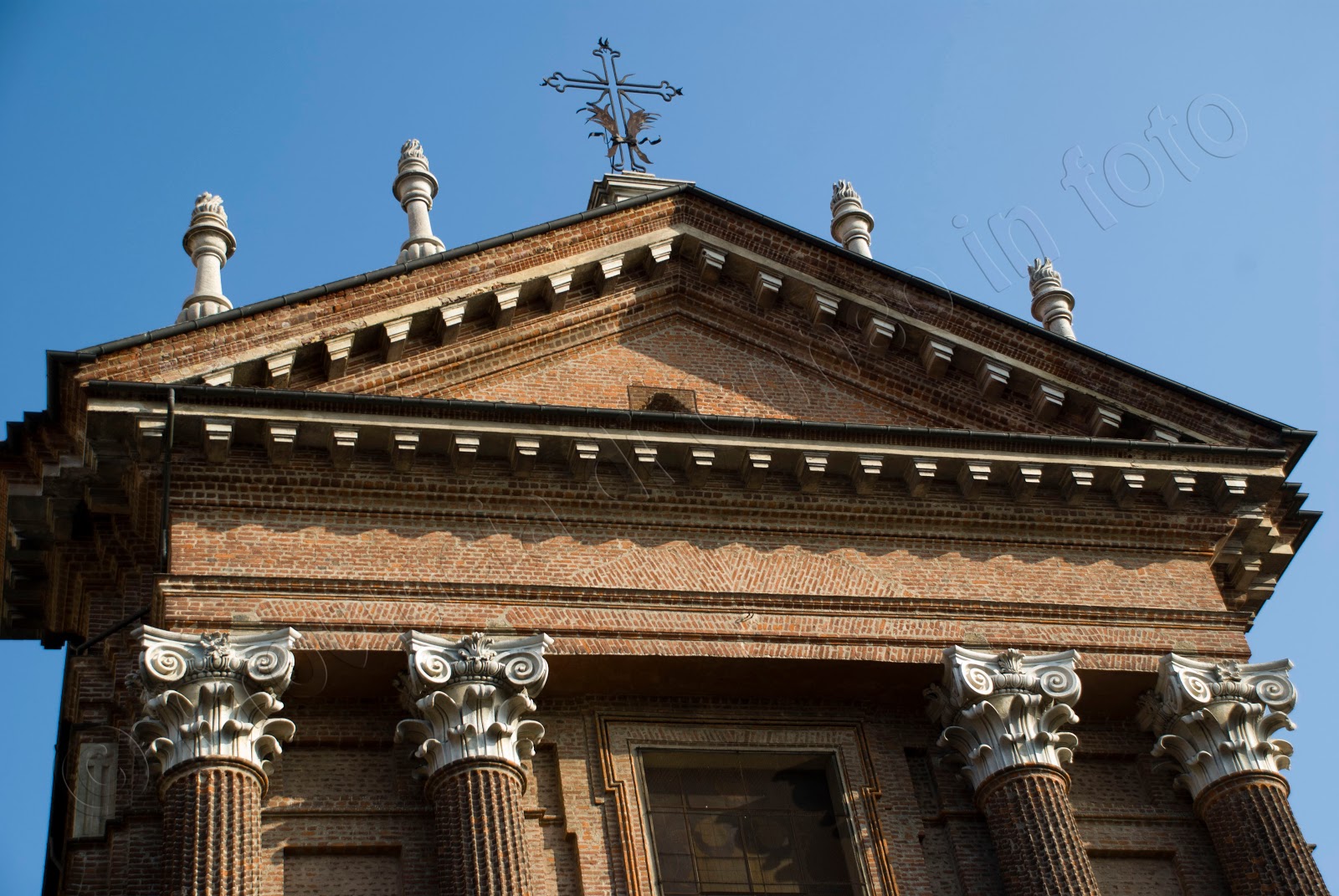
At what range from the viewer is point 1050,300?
2375 centimetres

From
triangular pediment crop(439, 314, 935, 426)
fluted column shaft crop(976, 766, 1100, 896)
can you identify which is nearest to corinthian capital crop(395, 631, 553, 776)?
triangular pediment crop(439, 314, 935, 426)

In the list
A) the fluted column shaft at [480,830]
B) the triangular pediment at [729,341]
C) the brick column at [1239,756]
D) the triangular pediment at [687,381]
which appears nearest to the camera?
the fluted column shaft at [480,830]

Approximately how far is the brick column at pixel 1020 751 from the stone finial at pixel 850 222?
648 cm

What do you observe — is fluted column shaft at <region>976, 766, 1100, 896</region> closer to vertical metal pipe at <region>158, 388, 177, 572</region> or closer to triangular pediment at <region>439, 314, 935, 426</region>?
triangular pediment at <region>439, 314, 935, 426</region>

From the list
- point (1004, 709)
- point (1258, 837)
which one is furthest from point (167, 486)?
point (1258, 837)

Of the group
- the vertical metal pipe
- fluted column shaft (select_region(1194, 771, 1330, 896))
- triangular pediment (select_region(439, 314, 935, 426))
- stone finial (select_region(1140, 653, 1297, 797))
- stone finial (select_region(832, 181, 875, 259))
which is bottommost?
fluted column shaft (select_region(1194, 771, 1330, 896))

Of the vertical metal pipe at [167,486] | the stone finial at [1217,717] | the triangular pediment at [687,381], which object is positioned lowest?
the stone finial at [1217,717]

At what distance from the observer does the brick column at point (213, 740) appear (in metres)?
15.6

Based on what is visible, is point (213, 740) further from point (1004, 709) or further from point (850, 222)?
point (850, 222)

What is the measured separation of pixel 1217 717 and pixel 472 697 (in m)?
7.47

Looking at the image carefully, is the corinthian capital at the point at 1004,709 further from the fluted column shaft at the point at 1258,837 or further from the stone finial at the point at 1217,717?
the fluted column shaft at the point at 1258,837

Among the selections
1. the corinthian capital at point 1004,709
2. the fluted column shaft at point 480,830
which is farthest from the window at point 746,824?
the fluted column shaft at point 480,830

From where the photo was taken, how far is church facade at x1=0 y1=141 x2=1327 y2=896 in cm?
1709

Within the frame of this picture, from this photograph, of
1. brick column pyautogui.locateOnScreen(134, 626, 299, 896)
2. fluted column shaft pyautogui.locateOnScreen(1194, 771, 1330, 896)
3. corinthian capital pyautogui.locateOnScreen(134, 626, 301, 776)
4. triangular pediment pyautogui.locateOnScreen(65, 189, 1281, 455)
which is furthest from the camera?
triangular pediment pyautogui.locateOnScreen(65, 189, 1281, 455)
